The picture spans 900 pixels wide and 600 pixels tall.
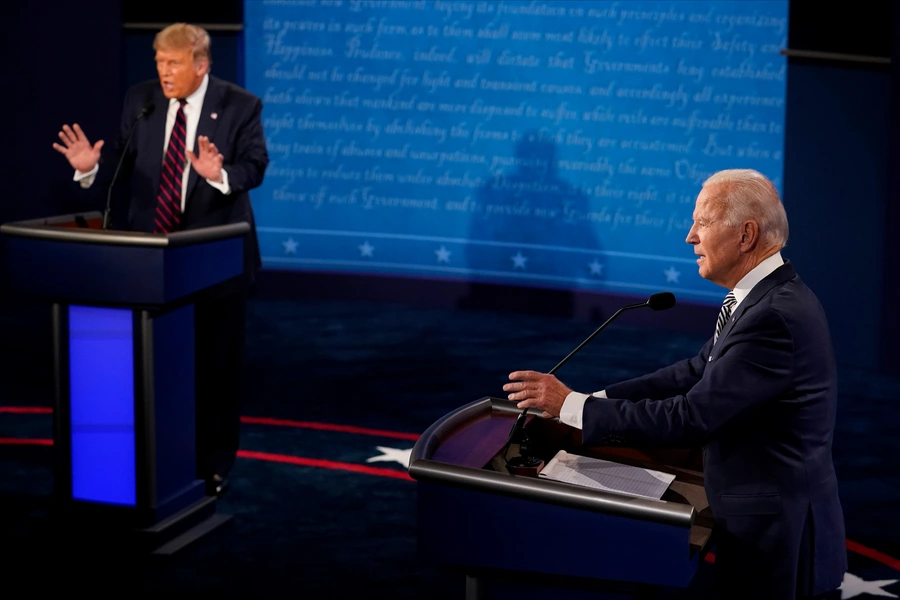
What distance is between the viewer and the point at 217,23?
822 cm

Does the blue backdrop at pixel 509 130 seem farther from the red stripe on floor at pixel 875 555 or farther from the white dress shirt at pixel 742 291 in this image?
the white dress shirt at pixel 742 291

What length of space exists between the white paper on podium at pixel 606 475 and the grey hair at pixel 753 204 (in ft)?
1.84

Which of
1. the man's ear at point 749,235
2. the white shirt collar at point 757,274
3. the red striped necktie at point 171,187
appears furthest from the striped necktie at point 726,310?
the red striped necktie at point 171,187

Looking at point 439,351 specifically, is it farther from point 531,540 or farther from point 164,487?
point 531,540

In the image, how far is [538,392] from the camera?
2578 millimetres

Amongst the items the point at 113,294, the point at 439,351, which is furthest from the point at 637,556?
the point at 439,351

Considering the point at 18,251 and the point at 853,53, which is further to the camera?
the point at 853,53

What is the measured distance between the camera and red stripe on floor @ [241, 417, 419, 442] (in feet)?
18.6

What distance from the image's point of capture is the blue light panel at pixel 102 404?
4223 mm

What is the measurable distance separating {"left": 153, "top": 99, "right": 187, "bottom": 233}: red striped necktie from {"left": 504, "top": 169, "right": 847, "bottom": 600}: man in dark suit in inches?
92.4

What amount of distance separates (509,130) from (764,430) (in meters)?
5.82

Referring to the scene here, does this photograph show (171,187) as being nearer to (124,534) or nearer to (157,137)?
(157,137)

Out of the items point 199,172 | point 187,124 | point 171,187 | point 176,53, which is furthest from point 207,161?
point 176,53

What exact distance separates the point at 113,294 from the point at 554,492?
2.16 meters
